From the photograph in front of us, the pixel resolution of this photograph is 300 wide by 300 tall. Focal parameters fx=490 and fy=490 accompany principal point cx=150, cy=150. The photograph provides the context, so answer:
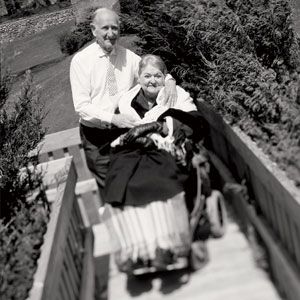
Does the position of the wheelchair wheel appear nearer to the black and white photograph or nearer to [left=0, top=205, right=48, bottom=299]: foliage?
the black and white photograph

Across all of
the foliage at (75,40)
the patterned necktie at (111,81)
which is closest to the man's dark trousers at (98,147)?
the patterned necktie at (111,81)

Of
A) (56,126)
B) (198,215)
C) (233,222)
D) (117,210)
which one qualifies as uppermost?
(117,210)

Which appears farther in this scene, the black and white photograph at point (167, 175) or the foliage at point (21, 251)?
the black and white photograph at point (167, 175)

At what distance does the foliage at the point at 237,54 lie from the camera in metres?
3.98

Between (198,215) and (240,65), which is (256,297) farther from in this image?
(240,65)

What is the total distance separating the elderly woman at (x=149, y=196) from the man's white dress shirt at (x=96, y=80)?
64 cm

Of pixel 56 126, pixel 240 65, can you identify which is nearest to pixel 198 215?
pixel 240 65

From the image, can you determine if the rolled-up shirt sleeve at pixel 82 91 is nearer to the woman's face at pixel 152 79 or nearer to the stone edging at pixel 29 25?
the woman's face at pixel 152 79

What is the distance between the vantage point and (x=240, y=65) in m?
4.81

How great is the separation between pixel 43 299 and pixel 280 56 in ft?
12.1

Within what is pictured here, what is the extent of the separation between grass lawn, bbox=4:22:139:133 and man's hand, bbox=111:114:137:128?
88 cm

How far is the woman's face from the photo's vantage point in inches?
155

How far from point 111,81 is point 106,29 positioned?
0.50 metres

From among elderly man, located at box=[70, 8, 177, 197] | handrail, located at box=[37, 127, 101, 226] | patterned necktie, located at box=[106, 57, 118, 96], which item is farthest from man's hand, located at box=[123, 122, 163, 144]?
handrail, located at box=[37, 127, 101, 226]
